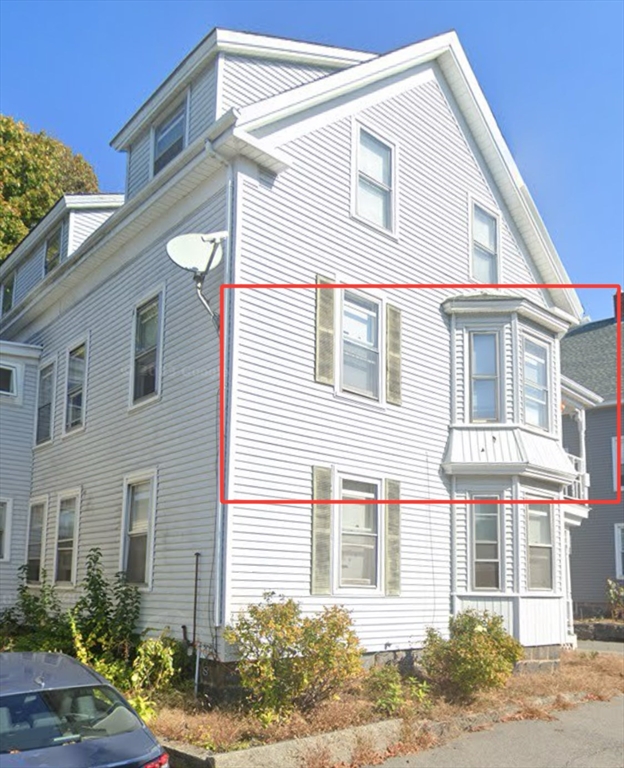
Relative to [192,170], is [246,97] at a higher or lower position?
higher

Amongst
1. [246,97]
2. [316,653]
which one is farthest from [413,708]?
[246,97]

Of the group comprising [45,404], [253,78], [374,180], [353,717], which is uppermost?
[253,78]

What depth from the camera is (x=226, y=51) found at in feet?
45.8

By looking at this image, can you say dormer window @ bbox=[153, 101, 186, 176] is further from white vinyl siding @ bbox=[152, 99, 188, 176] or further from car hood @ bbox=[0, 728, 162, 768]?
car hood @ bbox=[0, 728, 162, 768]

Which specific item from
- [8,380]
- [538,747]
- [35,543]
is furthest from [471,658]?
[8,380]

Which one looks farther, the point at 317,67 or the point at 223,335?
the point at 317,67

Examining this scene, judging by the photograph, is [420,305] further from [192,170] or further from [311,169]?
[192,170]

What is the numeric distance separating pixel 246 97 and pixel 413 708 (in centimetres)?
985

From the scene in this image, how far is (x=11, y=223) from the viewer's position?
32750mm

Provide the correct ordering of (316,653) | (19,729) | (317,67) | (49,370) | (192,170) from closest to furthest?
(19,729) < (316,653) < (192,170) < (317,67) < (49,370)

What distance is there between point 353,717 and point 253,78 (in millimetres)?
10198

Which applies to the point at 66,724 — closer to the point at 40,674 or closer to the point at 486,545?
the point at 40,674

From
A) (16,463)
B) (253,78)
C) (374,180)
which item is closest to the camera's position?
(253,78)

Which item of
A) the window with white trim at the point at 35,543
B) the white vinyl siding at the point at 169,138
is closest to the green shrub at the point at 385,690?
the window with white trim at the point at 35,543
